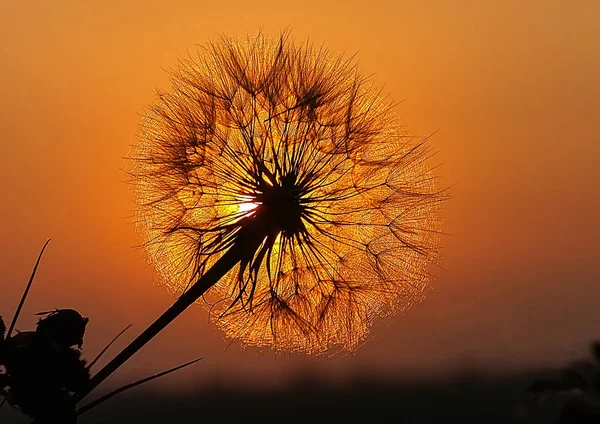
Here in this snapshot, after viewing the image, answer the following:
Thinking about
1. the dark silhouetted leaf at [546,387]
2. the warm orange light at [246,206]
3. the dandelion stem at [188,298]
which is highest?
the warm orange light at [246,206]

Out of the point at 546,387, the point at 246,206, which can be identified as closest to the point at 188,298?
the point at 246,206

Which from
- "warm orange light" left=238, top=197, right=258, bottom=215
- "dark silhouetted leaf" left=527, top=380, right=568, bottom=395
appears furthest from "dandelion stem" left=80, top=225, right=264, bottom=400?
"dark silhouetted leaf" left=527, top=380, right=568, bottom=395

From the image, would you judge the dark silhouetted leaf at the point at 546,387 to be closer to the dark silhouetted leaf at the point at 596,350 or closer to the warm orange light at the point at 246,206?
the dark silhouetted leaf at the point at 596,350

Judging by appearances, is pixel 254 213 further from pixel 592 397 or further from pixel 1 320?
pixel 592 397

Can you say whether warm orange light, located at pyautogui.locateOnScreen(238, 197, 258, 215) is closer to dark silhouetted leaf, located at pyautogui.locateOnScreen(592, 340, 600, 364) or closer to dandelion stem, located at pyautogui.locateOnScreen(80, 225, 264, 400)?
dandelion stem, located at pyautogui.locateOnScreen(80, 225, 264, 400)

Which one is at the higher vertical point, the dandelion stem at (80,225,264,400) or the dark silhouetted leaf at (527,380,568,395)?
the dandelion stem at (80,225,264,400)

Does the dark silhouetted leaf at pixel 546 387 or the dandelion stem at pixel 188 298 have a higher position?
the dandelion stem at pixel 188 298

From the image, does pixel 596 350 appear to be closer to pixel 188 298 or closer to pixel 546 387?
pixel 546 387

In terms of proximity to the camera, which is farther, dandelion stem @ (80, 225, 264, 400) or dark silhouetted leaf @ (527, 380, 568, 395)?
dandelion stem @ (80, 225, 264, 400)

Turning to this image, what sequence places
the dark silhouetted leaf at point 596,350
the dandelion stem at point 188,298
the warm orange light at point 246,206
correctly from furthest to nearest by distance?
the warm orange light at point 246,206, the dandelion stem at point 188,298, the dark silhouetted leaf at point 596,350

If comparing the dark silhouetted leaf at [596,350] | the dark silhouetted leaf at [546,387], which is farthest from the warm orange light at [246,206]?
the dark silhouetted leaf at [596,350]
